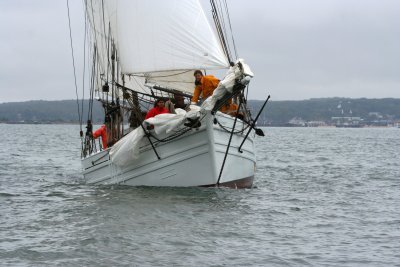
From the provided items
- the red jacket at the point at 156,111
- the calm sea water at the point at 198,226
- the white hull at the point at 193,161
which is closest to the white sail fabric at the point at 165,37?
the red jacket at the point at 156,111

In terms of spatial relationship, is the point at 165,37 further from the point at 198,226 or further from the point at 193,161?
the point at 198,226

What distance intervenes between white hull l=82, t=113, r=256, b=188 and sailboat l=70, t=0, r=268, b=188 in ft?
0.07

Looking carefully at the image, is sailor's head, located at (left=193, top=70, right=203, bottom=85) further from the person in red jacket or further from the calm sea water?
the calm sea water

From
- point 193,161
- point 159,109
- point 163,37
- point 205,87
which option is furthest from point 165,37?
point 193,161

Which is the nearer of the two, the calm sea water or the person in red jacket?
the calm sea water

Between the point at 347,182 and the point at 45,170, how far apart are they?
11.5 m

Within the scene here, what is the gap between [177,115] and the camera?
1638cm

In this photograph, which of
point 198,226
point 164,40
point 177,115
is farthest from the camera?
point 164,40

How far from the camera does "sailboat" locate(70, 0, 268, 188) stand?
16.3 metres

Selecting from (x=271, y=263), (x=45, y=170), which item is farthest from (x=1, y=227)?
(x=45, y=170)

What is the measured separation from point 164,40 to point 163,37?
0.31 feet

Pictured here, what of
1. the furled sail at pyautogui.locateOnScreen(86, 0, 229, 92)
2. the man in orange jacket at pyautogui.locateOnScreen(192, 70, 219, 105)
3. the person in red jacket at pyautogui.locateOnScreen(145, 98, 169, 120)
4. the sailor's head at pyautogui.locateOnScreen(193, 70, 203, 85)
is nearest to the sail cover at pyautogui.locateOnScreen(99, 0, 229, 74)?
the furled sail at pyautogui.locateOnScreen(86, 0, 229, 92)

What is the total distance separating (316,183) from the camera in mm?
22594

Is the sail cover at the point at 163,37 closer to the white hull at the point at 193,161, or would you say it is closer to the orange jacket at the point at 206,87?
the orange jacket at the point at 206,87
